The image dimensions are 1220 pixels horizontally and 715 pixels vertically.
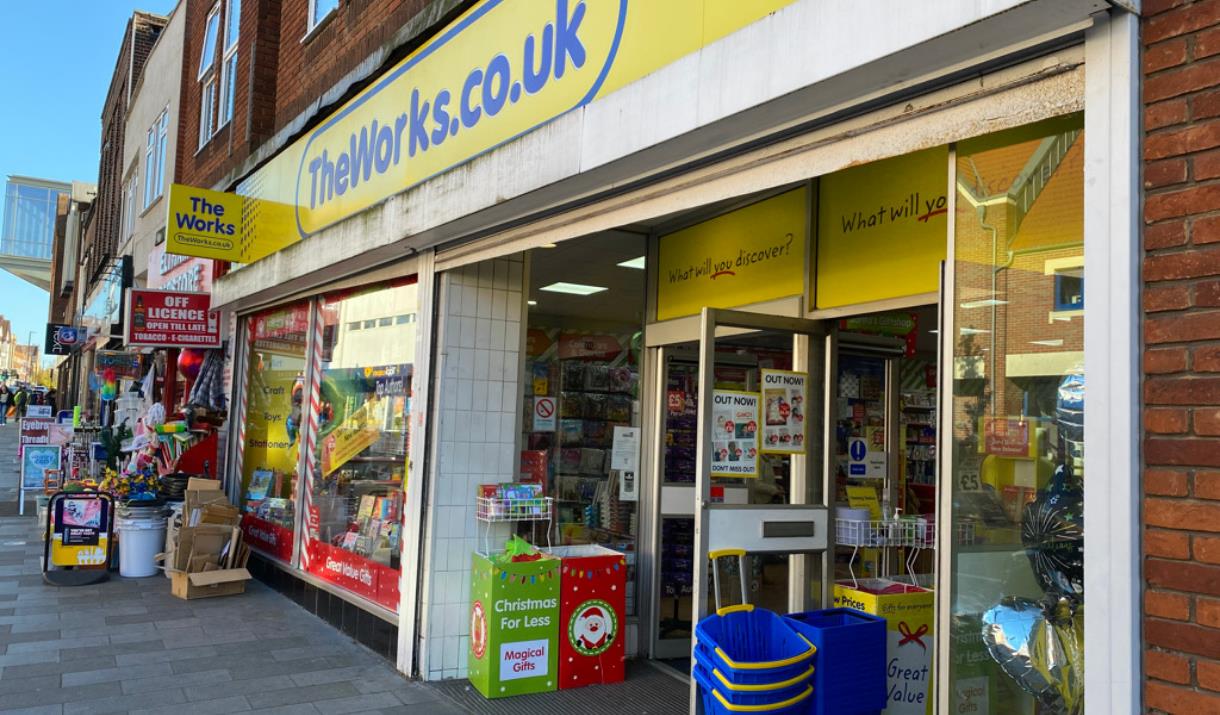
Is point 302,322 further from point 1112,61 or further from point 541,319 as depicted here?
point 1112,61

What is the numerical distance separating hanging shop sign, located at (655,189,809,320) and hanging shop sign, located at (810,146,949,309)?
201 millimetres

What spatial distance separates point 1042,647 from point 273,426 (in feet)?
26.6

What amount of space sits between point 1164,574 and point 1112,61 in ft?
4.03

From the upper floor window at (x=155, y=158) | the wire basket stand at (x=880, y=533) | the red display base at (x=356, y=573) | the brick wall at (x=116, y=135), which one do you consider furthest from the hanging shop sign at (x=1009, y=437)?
the brick wall at (x=116, y=135)

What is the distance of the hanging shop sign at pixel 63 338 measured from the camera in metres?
27.6

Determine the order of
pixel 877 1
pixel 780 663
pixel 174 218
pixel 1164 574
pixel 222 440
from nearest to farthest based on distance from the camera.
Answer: pixel 1164 574 < pixel 877 1 < pixel 780 663 < pixel 174 218 < pixel 222 440

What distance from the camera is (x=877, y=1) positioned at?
2.62 meters

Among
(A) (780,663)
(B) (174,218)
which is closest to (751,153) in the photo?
(A) (780,663)

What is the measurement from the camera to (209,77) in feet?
46.3

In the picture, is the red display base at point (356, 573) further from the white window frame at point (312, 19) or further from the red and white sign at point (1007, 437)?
the white window frame at point (312, 19)

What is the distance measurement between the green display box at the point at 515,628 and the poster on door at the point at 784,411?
176 centimetres

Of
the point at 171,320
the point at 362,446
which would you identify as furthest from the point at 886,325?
the point at 171,320

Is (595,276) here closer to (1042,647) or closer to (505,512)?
(505,512)

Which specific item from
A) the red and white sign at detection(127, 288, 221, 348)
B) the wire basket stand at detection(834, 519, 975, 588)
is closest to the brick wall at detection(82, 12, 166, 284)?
the red and white sign at detection(127, 288, 221, 348)
